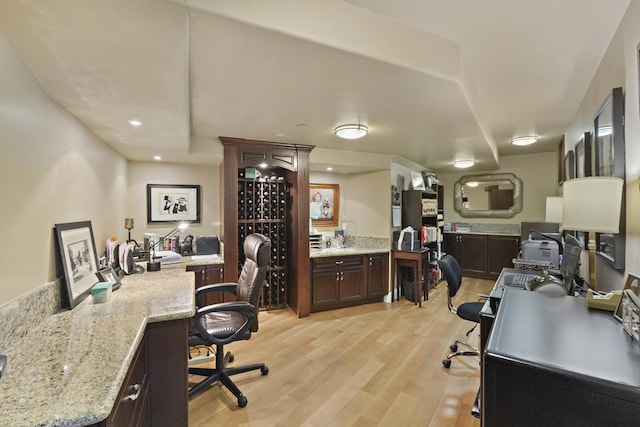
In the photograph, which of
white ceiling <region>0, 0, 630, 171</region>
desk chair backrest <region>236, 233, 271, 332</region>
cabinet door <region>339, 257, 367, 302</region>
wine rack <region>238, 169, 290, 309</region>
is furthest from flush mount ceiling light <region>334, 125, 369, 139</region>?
cabinet door <region>339, 257, 367, 302</region>

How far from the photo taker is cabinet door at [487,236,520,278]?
18.8 feet

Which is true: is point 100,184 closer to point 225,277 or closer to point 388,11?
point 225,277

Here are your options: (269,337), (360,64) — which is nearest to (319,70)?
(360,64)

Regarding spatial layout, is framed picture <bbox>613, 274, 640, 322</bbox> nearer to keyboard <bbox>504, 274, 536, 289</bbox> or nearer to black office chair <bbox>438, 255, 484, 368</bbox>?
keyboard <bbox>504, 274, 536, 289</bbox>

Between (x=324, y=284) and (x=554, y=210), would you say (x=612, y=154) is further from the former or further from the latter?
(x=324, y=284)

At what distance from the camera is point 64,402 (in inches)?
33.9

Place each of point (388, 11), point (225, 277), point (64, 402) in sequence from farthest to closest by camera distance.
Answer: point (225, 277)
point (388, 11)
point (64, 402)

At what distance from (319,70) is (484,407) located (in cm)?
176

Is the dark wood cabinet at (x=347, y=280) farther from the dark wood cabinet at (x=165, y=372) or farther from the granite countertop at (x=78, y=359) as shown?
the dark wood cabinet at (x=165, y=372)

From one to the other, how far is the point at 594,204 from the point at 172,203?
4229 mm

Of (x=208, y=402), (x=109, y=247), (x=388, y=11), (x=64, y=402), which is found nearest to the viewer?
(x=64, y=402)

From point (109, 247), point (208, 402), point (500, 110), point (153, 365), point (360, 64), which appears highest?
point (500, 110)

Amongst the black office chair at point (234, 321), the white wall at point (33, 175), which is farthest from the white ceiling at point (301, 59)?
the black office chair at point (234, 321)

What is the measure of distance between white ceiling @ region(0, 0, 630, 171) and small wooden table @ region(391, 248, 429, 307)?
81.9 inches
